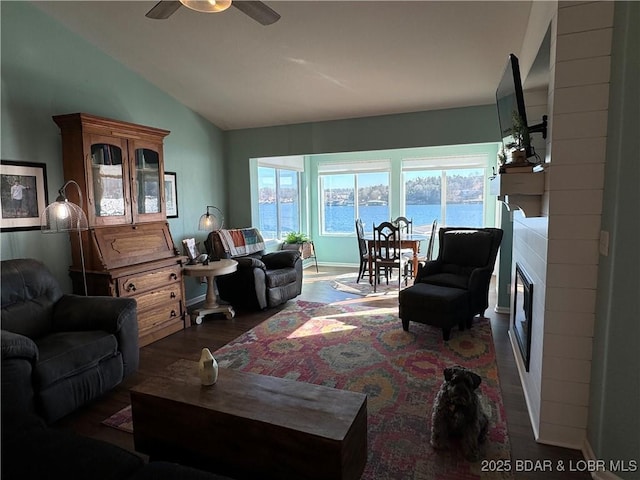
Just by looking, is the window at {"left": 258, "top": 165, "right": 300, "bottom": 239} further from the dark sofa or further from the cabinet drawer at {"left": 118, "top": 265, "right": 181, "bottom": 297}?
the dark sofa

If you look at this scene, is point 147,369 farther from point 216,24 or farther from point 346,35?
point 346,35

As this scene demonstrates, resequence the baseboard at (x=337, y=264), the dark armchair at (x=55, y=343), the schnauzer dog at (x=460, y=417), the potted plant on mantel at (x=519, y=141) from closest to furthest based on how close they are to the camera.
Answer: the schnauzer dog at (x=460, y=417), the dark armchair at (x=55, y=343), the potted plant on mantel at (x=519, y=141), the baseboard at (x=337, y=264)

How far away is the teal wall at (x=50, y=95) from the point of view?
3.06 meters

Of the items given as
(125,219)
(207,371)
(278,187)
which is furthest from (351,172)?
(207,371)

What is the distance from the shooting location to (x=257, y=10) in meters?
2.25

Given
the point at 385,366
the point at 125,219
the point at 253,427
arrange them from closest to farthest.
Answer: the point at 253,427 → the point at 385,366 → the point at 125,219

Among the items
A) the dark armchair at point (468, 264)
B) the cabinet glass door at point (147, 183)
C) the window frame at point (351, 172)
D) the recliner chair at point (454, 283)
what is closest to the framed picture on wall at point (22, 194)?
the cabinet glass door at point (147, 183)

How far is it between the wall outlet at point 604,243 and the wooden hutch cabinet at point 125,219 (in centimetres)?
348

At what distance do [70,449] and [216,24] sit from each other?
3210mm

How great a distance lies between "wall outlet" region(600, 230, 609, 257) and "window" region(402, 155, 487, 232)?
4957 mm

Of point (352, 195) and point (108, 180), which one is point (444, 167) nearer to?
point (352, 195)

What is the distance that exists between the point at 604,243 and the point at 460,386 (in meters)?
0.99

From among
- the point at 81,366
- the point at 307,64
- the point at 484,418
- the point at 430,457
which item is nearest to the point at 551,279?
the point at 484,418

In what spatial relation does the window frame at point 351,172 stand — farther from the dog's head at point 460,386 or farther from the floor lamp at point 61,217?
the dog's head at point 460,386
